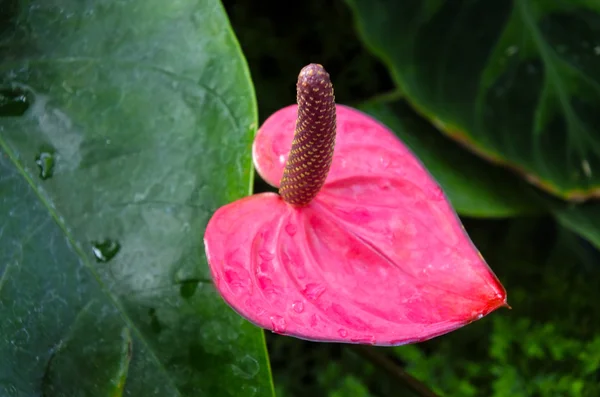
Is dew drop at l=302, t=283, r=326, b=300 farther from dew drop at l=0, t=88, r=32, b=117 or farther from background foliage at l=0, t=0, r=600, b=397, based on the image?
dew drop at l=0, t=88, r=32, b=117

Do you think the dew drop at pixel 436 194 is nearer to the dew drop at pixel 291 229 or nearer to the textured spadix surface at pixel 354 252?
the textured spadix surface at pixel 354 252

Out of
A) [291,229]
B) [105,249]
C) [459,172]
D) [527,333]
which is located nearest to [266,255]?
[291,229]

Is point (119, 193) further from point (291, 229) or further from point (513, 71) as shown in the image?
point (513, 71)

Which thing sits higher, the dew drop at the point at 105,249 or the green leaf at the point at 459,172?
the dew drop at the point at 105,249

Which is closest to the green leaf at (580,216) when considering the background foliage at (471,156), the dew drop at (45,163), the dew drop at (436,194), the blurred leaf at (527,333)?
the background foliage at (471,156)

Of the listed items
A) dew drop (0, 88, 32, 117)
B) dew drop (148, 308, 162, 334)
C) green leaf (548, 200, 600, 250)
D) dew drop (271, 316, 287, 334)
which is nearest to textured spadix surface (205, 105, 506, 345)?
dew drop (271, 316, 287, 334)
